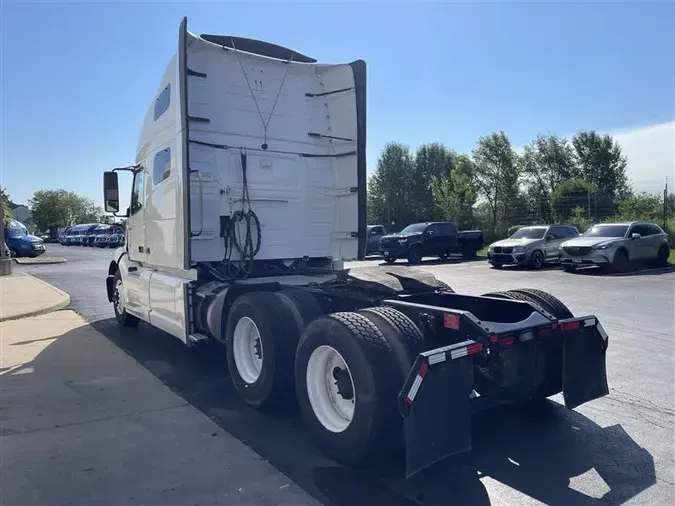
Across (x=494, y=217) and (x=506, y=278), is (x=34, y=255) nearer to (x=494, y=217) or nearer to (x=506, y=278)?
(x=506, y=278)

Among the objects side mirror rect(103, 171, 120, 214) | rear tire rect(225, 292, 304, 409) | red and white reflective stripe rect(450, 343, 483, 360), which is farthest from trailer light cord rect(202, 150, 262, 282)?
red and white reflective stripe rect(450, 343, 483, 360)

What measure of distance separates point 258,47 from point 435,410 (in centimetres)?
544

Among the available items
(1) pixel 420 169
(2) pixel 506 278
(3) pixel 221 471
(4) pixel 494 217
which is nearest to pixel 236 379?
(3) pixel 221 471

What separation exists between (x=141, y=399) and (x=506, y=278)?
558 inches

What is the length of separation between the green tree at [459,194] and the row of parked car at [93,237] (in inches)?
1055

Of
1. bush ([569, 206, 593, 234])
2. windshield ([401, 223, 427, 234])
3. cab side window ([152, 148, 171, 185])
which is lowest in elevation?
windshield ([401, 223, 427, 234])

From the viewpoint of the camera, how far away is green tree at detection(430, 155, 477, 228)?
42.9 metres

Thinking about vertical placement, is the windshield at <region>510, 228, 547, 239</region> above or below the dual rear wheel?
above

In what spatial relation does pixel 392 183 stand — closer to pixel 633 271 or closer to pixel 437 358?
pixel 633 271

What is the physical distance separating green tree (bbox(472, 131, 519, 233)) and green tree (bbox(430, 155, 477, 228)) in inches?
35.9

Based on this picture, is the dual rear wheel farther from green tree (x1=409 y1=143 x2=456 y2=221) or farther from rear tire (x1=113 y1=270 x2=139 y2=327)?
green tree (x1=409 y1=143 x2=456 y2=221)

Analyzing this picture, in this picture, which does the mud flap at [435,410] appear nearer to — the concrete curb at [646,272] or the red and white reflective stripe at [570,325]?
the red and white reflective stripe at [570,325]

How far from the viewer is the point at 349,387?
421 centimetres

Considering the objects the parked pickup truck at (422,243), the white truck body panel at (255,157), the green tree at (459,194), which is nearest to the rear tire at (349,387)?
the white truck body panel at (255,157)
